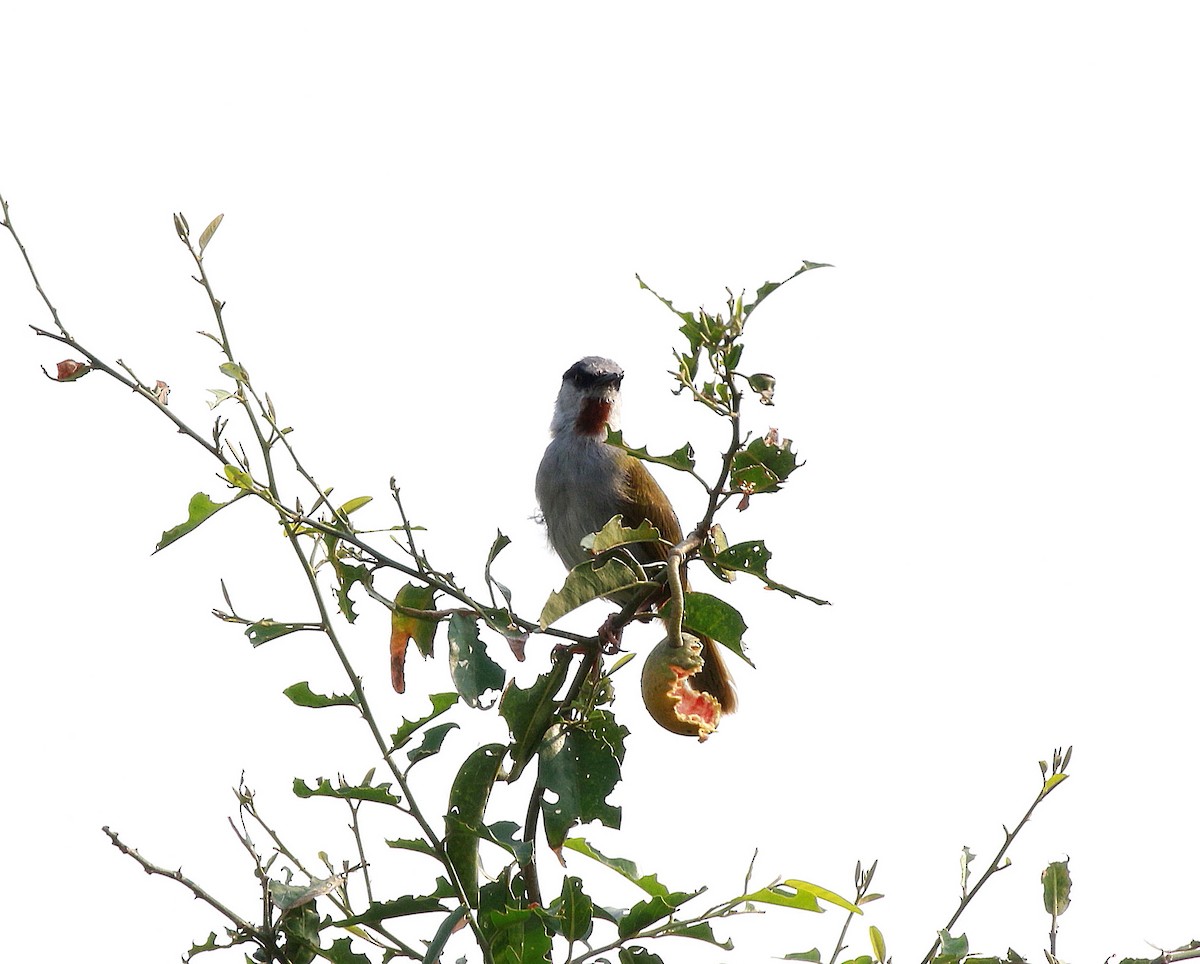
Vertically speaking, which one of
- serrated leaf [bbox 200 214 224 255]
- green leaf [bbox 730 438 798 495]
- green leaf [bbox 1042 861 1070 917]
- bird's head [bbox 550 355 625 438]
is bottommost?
green leaf [bbox 1042 861 1070 917]

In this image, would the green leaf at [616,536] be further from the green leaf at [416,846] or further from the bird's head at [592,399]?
the bird's head at [592,399]

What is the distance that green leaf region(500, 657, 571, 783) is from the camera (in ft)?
9.86

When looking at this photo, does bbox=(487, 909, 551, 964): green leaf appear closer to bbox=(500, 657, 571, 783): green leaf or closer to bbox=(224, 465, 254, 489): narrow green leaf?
bbox=(500, 657, 571, 783): green leaf

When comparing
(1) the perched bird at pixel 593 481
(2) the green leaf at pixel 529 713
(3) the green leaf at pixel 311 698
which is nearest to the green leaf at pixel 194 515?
(3) the green leaf at pixel 311 698

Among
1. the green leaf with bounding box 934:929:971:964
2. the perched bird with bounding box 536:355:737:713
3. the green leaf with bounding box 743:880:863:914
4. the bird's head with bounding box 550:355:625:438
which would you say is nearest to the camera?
the green leaf with bounding box 743:880:863:914

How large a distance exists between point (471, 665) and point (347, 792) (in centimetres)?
37

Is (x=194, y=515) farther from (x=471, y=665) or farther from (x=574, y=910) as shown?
(x=574, y=910)

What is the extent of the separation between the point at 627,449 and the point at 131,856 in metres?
1.34

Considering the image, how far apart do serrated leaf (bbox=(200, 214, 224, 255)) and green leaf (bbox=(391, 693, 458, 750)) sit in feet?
3.64

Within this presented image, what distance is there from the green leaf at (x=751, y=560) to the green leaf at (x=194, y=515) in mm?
1046

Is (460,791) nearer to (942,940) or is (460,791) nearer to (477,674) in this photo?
(477,674)

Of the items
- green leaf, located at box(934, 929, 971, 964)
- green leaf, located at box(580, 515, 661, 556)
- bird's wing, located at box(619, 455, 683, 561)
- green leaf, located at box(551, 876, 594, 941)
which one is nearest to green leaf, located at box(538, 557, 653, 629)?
green leaf, located at box(580, 515, 661, 556)

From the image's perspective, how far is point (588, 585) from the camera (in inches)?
112

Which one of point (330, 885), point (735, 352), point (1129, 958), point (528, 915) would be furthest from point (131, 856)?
point (1129, 958)
